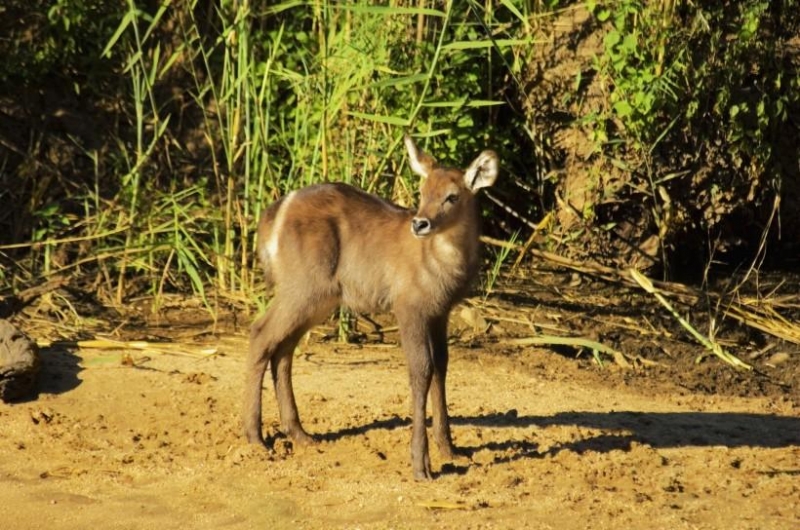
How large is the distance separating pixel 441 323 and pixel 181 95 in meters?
4.48

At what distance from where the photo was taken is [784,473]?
641 centimetres

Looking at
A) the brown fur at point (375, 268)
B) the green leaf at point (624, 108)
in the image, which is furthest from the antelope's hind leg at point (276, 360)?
the green leaf at point (624, 108)

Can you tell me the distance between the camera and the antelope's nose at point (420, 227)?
6.18m

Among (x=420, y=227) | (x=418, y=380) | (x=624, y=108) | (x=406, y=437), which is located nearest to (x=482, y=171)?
(x=420, y=227)

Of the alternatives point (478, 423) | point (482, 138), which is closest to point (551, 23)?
point (482, 138)

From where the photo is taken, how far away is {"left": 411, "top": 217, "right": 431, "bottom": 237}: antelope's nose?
618 centimetres

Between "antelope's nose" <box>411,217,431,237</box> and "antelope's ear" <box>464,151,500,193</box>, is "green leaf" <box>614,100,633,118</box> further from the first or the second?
"antelope's nose" <box>411,217,431,237</box>

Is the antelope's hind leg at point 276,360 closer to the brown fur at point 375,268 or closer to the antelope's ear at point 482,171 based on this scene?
the brown fur at point 375,268

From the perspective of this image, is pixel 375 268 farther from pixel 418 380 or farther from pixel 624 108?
pixel 624 108

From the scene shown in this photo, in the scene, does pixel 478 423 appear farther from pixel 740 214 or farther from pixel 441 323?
pixel 740 214

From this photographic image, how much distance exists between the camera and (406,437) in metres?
6.75

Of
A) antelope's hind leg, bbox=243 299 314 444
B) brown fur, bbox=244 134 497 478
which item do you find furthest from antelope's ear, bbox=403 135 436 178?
antelope's hind leg, bbox=243 299 314 444

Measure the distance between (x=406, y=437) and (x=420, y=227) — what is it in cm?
117

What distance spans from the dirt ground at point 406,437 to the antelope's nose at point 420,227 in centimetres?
111
